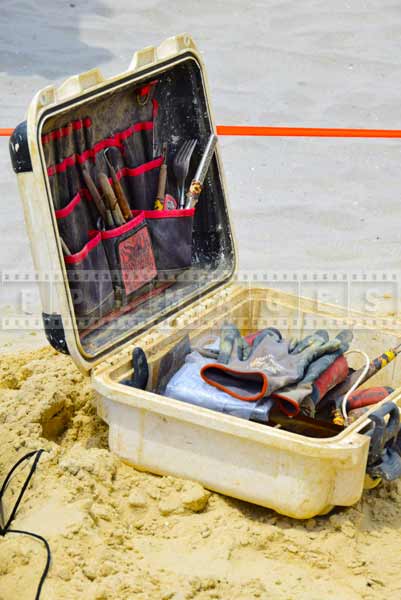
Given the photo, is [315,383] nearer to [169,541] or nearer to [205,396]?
[205,396]

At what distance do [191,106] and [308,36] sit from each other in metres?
4.12

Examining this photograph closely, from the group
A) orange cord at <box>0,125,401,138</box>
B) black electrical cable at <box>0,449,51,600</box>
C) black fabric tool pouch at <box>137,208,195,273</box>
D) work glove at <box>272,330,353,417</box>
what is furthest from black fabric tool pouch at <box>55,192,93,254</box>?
orange cord at <box>0,125,401,138</box>

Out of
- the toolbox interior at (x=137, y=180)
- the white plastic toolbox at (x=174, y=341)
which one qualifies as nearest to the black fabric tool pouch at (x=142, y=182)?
the toolbox interior at (x=137, y=180)

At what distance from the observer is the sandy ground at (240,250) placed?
213 centimetres

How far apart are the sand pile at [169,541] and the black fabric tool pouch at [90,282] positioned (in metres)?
0.38

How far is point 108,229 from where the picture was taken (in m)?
2.64

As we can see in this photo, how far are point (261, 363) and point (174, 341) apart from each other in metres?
0.37

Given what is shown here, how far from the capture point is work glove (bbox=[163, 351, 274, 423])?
239 cm

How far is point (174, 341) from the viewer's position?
276 centimetres

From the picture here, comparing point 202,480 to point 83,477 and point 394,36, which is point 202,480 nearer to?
point 83,477

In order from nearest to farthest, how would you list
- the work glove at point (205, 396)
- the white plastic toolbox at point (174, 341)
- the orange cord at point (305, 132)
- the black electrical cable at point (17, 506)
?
the black electrical cable at point (17, 506) < the white plastic toolbox at point (174, 341) < the work glove at point (205, 396) < the orange cord at point (305, 132)

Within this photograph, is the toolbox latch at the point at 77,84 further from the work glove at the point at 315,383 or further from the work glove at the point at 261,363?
the work glove at the point at 315,383

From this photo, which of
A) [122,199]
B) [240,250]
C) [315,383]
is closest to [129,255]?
[122,199]

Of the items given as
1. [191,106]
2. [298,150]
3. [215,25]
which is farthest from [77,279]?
[215,25]
